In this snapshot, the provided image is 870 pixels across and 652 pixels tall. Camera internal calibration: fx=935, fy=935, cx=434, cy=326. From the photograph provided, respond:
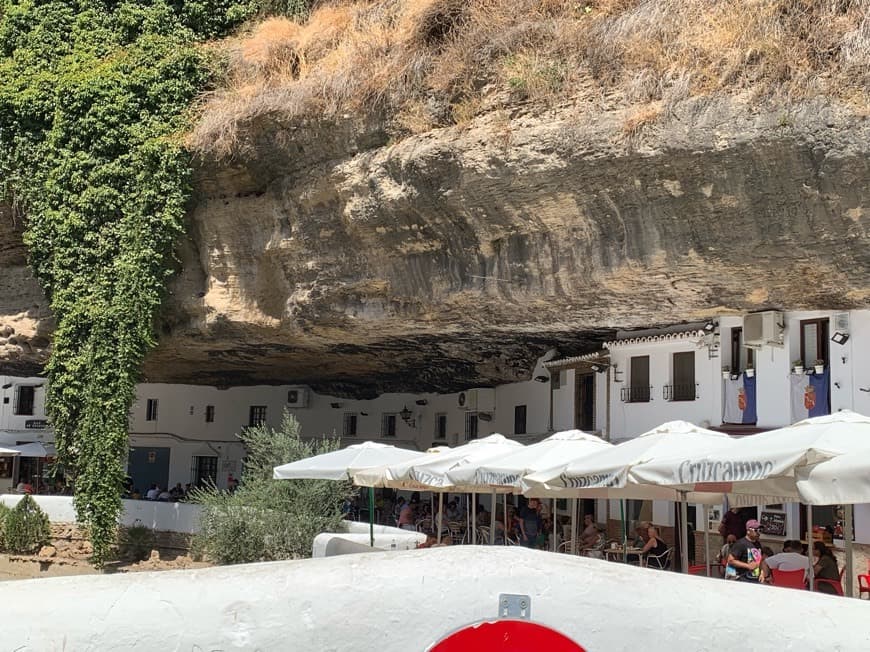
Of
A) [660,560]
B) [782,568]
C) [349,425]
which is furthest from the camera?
[349,425]

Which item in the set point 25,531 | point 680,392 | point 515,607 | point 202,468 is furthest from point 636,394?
point 202,468

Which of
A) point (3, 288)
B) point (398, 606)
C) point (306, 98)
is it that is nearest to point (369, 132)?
point (306, 98)

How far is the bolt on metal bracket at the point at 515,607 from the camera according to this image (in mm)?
2977

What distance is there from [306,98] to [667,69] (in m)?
6.39

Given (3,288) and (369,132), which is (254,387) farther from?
(369,132)

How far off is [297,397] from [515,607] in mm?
29054

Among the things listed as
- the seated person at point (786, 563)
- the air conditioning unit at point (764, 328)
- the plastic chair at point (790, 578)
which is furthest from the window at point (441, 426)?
the plastic chair at point (790, 578)

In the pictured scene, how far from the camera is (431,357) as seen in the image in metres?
23.8

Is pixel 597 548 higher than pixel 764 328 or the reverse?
the reverse

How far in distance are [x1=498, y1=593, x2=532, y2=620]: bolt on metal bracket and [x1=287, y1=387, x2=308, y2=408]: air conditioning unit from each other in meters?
28.7

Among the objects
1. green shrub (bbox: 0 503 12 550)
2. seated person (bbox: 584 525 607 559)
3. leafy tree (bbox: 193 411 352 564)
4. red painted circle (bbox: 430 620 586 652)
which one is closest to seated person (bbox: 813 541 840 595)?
seated person (bbox: 584 525 607 559)

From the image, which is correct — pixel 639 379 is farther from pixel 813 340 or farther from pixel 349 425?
pixel 349 425

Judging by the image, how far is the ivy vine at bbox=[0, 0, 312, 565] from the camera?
18484 mm

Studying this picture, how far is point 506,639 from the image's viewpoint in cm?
295
